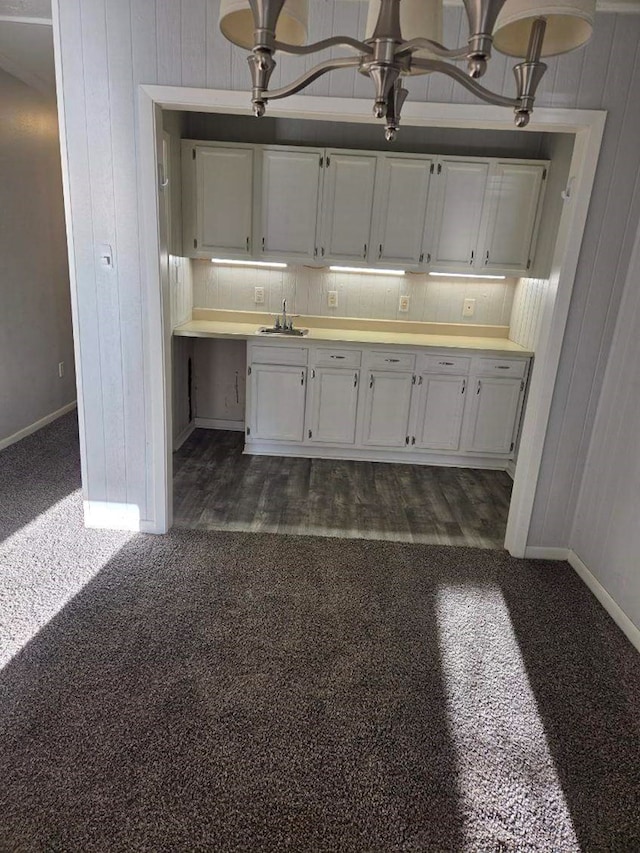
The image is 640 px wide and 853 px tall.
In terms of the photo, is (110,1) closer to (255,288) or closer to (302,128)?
(302,128)

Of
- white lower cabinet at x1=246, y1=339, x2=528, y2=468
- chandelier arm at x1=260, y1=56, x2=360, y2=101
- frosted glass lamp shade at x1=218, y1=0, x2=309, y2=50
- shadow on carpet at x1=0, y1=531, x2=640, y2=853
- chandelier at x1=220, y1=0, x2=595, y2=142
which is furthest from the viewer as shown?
white lower cabinet at x1=246, y1=339, x2=528, y2=468

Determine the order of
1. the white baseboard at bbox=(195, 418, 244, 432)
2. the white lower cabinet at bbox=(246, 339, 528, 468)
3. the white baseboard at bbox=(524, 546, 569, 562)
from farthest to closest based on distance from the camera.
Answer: the white baseboard at bbox=(195, 418, 244, 432)
the white lower cabinet at bbox=(246, 339, 528, 468)
the white baseboard at bbox=(524, 546, 569, 562)

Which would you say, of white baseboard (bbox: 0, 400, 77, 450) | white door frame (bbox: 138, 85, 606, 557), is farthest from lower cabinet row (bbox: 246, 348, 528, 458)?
white baseboard (bbox: 0, 400, 77, 450)

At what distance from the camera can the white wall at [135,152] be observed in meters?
2.43

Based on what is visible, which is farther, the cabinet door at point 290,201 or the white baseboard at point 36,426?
the white baseboard at point 36,426

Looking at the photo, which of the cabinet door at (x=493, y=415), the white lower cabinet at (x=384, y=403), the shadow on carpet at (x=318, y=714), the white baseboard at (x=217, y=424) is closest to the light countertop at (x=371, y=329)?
the white lower cabinet at (x=384, y=403)

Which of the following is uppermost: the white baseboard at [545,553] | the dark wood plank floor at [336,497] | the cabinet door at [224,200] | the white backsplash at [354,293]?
the cabinet door at [224,200]

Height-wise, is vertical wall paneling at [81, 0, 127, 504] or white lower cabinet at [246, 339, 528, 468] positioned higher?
vertical wall paneling at [81, 0, 127, 504]

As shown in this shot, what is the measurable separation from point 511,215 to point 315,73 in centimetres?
324

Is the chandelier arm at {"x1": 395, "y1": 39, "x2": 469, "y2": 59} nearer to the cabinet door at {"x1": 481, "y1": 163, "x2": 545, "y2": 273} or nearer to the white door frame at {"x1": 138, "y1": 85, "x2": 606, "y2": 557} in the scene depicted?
the white door frame at {"x1": 138, "y1": 85, "x2": 606, "y2": 557}

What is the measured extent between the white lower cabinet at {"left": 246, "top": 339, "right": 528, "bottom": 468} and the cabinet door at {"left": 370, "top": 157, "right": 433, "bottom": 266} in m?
0.74

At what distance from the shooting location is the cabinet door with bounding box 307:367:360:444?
416cm

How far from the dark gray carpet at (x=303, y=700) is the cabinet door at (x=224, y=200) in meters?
2.28

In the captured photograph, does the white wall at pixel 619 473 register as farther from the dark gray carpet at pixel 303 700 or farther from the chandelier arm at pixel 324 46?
the chandelier arm at pixel 324 46
